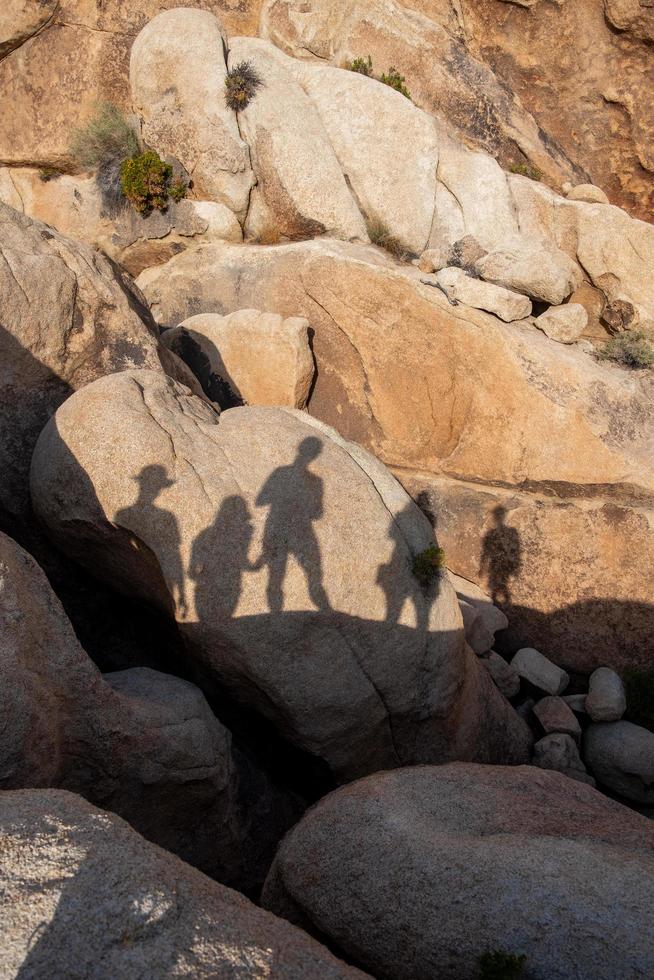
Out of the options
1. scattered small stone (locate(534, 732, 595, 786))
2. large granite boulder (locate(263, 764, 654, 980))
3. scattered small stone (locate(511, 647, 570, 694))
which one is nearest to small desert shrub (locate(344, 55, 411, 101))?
scattered small stone (locate(511, 647, 570, 694))

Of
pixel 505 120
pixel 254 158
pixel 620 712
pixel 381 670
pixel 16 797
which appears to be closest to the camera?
pixel 16 797

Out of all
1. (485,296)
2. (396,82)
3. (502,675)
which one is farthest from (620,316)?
(502,675)

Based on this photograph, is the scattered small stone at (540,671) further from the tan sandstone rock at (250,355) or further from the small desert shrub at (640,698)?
the tan sandstone rock at (250,355)

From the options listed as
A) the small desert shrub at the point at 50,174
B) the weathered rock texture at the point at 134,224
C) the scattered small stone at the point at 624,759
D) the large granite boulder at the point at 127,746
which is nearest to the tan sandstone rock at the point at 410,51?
the weathered rock texture at the point at 134,224

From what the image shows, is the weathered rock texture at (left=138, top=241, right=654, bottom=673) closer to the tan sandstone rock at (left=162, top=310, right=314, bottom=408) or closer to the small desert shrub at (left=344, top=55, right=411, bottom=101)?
the tan sandstone rock at (left=162, top=310, right=314, bottom=408)

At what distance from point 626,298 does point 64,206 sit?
39.0ft

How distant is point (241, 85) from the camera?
14.0 meters

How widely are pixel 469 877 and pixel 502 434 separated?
8.32 m

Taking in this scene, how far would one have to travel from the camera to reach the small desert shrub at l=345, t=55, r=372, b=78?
1576 centimetres

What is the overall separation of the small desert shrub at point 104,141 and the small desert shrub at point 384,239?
5142 mm

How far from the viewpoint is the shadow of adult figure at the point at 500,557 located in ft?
39.1

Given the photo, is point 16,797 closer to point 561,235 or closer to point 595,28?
point 561,235

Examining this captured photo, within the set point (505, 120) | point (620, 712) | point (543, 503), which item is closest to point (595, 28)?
point (505, 120)

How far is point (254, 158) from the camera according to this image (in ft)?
46.9
